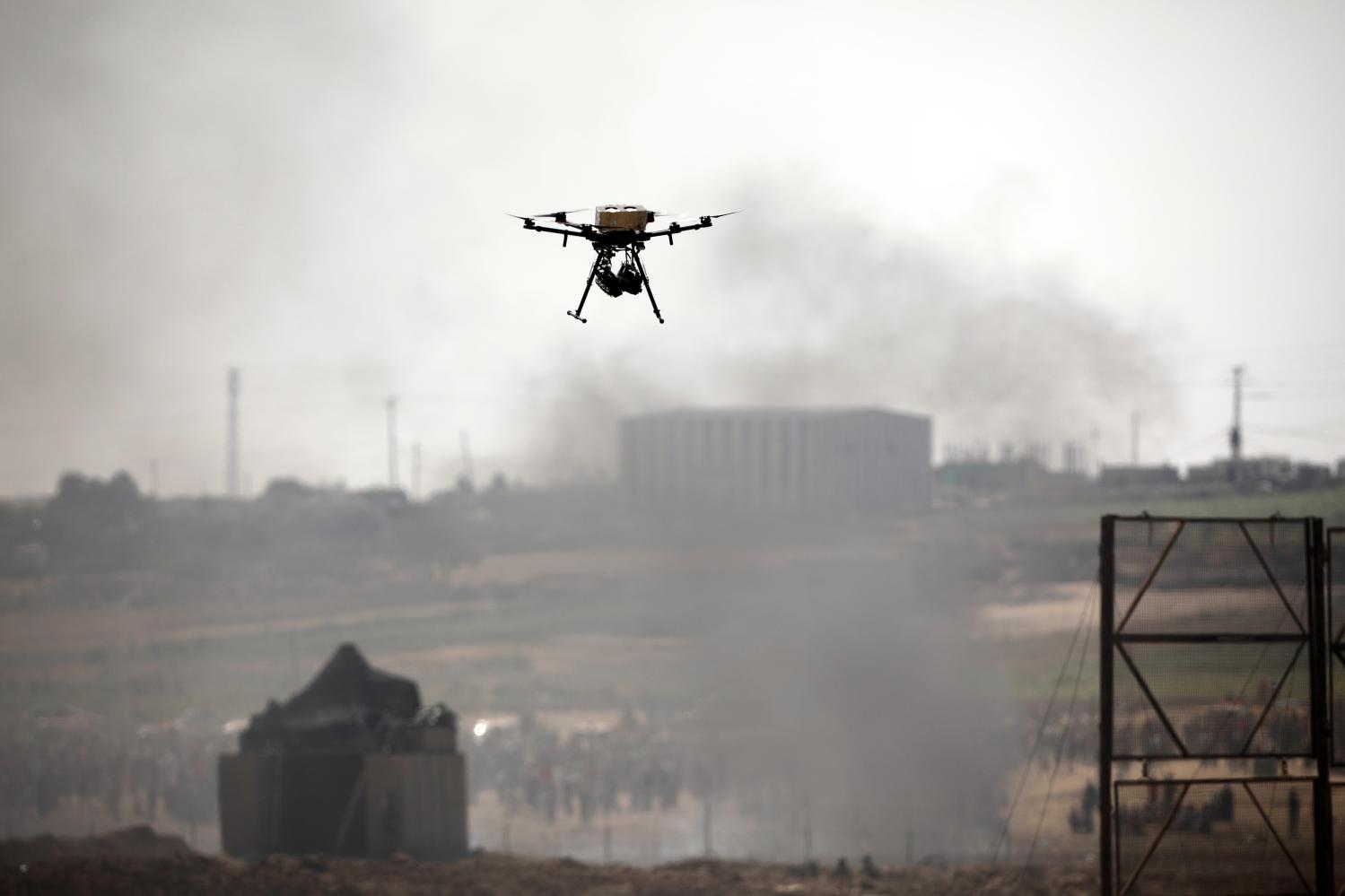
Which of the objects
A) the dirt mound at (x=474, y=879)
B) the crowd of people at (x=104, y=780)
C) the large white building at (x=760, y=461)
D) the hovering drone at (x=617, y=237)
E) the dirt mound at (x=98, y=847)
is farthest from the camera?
the large white building at (x=760, y=461)

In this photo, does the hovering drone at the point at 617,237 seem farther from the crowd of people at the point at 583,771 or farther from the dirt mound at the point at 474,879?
the crowd of people at the point at 583,771

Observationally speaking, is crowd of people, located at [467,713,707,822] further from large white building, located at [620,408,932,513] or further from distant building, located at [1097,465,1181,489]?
distant building, located at [1097,465,1181,489]

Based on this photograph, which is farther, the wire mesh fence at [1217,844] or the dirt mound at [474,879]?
the dirt mound at [474,879]

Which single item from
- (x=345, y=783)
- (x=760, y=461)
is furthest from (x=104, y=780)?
(x=760, y=461)

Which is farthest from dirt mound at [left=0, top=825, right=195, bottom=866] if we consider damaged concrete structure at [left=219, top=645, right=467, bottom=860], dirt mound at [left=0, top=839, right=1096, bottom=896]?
damaged concrete structure at [left=219, top=645, right=467, bottom=860]

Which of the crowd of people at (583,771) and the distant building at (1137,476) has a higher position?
the distant building at (1137,476)

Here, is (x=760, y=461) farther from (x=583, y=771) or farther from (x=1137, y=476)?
(x=583, y=771)

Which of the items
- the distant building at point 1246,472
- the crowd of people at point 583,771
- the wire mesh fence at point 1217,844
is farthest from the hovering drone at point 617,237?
the distant building at point 1246,472
